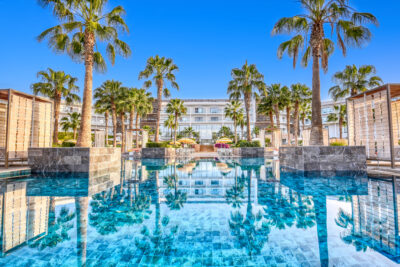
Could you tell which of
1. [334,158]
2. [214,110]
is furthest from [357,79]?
[214,110]

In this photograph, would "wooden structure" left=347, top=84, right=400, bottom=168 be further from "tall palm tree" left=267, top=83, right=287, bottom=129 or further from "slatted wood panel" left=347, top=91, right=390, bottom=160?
"tall palm tree" left=267, top=83, right=287, bottom=129

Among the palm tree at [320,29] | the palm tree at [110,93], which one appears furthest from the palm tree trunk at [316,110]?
the palm tree at [110,93]

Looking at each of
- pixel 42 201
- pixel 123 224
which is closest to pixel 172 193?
pixel 123 224

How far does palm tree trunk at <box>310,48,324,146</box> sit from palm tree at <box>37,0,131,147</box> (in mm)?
8512

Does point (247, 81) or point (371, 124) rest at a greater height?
point (247, 81)

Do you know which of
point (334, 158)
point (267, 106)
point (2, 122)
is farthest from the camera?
point (267, 106)

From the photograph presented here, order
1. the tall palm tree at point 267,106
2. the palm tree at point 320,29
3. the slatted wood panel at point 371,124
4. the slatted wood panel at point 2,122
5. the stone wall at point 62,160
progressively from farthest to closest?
the tall palm tree at point 267,106
the slatted wood panel at point 2,122
the palm tree at point 320,29
the slatted wood panel at point 371,124
the stone wall at point 62,160

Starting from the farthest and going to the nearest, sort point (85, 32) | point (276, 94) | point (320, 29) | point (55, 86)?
1. point (276, 94)
2. point (55, 86)
3. point (85, 32)
4. point (320, 29)

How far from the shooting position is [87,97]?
9.55m

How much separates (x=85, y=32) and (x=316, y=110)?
1050cm

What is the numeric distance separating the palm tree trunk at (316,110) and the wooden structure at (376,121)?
6.96 feet

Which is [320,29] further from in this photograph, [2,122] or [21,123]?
[2,122]

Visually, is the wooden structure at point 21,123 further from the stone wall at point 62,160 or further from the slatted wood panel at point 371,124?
the slatted wood panel at point 371,124

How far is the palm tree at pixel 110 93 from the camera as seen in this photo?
2434 centimetres
